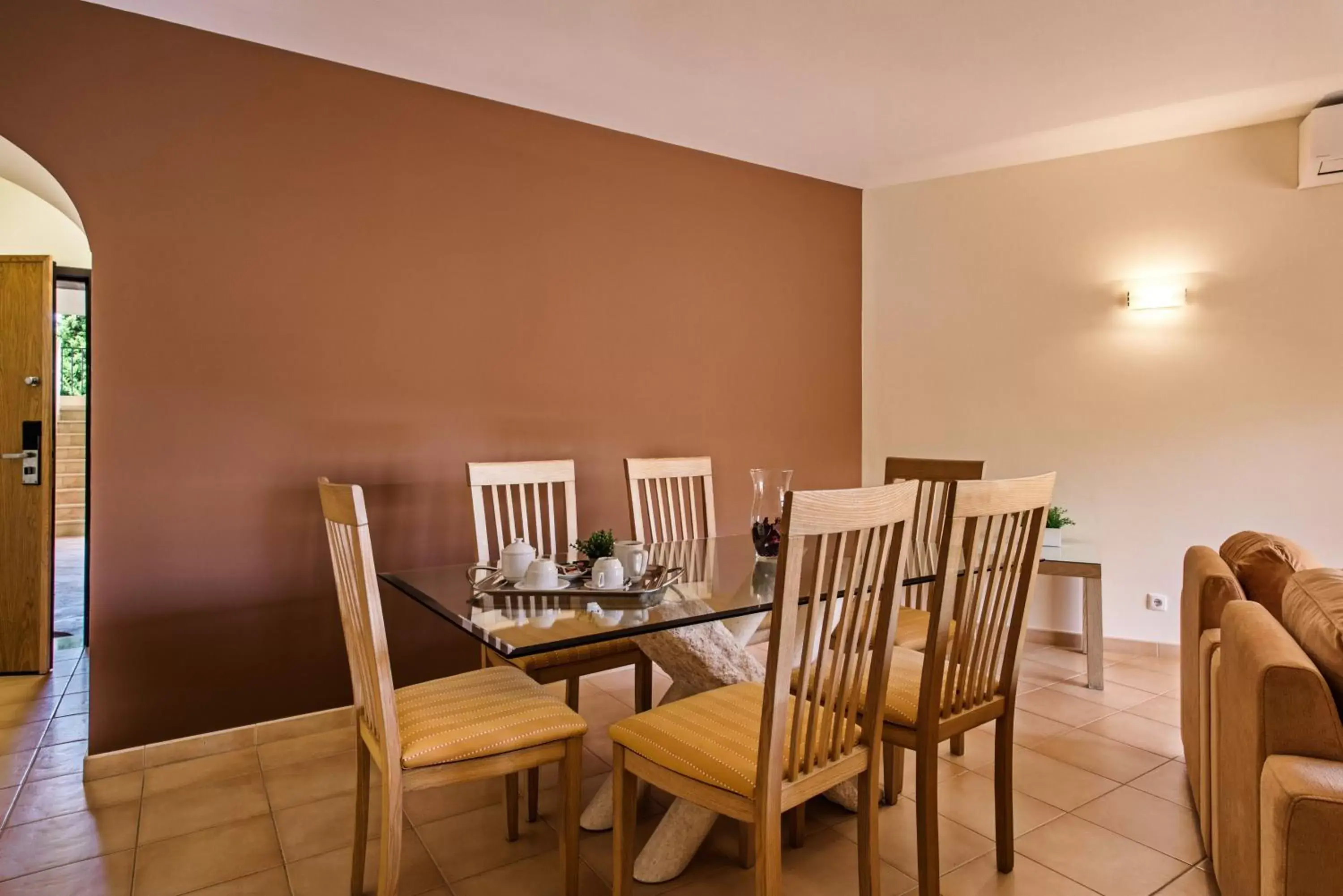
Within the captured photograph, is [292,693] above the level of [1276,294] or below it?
below

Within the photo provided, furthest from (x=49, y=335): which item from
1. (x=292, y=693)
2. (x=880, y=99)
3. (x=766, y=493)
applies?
(x=880, y=99)

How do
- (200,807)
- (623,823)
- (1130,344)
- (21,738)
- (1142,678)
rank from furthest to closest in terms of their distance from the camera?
1. (1130,344)
2. (1142,678)
3. (21,738)
4. (200,807)
5. (623,823)

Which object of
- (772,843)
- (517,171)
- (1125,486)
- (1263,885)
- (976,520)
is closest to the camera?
(1263,885)

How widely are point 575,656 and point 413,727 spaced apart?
68 cm

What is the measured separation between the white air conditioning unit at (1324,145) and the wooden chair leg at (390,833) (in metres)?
4.10

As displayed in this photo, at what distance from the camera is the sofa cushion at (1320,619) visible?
1.43 m

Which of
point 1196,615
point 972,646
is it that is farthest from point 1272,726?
point 1196,615

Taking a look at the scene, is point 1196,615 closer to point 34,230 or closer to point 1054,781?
point 1054,781

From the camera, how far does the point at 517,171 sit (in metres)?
3.40

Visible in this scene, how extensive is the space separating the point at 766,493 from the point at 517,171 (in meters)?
1.85

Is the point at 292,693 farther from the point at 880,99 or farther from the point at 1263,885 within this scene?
the point at 880,99

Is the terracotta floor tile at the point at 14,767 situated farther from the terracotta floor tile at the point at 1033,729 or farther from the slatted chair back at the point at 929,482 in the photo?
the terracotta floor tile at the point at 1033,729

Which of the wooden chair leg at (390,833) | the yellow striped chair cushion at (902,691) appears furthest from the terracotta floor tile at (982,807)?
the wooden chair leg at (390,833)

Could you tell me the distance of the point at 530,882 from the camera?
6.61 feet
